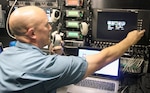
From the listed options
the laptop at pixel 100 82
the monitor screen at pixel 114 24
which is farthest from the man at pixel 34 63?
the monitor screen at pixel 114 24

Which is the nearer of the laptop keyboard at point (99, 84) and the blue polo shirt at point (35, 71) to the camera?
the blue polo shirt at point (35, 71)

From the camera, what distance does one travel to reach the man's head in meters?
1.10

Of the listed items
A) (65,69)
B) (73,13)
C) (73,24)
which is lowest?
(65,69)

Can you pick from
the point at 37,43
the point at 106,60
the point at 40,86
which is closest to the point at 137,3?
the point at 106,60

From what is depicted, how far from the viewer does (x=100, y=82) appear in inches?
72.0

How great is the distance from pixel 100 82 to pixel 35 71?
0.88 metres

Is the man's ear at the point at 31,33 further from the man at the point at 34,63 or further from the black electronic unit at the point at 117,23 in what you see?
the black electronic unit at the point at 117,23

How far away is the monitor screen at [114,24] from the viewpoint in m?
1.88

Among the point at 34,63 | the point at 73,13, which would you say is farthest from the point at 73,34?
the point at 34,63

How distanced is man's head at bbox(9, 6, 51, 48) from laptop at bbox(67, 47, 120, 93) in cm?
69

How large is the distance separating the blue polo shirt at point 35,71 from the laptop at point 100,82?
0.61 metres

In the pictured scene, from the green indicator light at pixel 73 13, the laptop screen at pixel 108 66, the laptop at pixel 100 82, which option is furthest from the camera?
the green indicator light at pixel 73 13

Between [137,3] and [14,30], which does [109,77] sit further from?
[14,30]

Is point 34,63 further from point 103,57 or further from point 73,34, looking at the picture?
point 73,34
